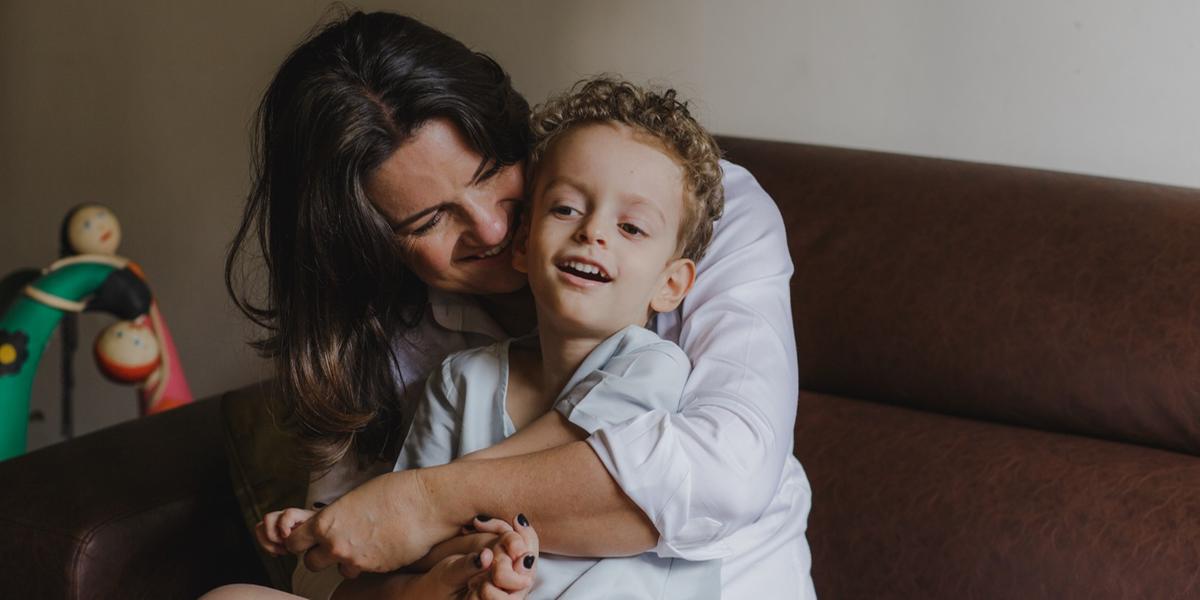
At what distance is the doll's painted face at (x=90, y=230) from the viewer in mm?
2346

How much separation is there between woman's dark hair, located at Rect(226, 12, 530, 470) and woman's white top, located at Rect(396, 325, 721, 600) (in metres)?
0.15

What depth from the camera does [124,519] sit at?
1548mm

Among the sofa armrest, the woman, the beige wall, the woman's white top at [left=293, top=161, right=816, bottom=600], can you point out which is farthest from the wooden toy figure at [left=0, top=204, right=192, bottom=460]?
the woman's white top at [left=293, top=161, right=816, bottom=600]

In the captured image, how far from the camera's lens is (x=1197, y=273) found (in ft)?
4.83

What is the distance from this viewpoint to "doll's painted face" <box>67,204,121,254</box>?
2346mm

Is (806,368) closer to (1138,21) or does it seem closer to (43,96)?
(1138,21)

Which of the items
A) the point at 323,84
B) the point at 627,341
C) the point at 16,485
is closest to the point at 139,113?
the point at 16,485

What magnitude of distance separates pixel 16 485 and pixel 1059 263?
4.54ft

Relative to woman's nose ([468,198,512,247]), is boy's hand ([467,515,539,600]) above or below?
below

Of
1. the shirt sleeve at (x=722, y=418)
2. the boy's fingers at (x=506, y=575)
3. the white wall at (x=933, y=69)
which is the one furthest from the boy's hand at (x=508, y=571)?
the white wall at (x=933, y=69)

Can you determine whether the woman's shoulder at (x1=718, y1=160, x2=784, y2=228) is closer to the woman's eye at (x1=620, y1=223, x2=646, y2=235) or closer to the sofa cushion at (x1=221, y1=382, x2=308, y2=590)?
the woman's eye at (x1=620, y1=223, x2=646, y2=235)

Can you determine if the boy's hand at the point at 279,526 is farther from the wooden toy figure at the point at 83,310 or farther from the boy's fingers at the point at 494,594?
the wooden toy figure at the point at 83,310

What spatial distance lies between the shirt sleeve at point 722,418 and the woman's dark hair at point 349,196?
0.29 m

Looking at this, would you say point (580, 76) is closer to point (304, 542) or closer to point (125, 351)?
point (125, 351)
